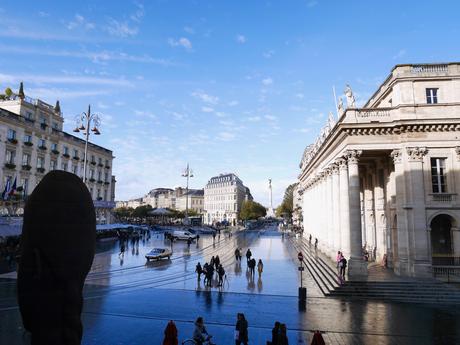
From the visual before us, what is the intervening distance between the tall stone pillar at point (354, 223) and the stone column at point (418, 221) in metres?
3.47

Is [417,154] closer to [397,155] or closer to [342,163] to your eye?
[397,155]

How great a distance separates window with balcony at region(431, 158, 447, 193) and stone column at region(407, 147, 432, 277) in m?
1.17

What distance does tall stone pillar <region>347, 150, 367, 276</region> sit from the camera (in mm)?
21516

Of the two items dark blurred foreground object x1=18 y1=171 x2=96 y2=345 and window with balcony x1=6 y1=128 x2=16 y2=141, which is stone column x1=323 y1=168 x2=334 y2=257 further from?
window with balcony x1=6 y1=128 x2=16 y2=141

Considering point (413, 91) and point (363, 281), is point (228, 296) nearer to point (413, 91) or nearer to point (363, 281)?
point (363, 281)

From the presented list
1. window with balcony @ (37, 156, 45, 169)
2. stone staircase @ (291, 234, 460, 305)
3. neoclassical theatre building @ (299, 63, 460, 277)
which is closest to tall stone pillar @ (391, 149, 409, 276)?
neoclassical theatre building @ (299, 63, 460, 277)

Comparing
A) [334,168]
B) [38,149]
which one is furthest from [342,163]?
[38,149]

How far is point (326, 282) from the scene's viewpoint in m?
21.2

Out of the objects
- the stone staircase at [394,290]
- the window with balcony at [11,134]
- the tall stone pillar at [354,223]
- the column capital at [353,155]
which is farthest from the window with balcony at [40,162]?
the tall stone pillar at [354,223]

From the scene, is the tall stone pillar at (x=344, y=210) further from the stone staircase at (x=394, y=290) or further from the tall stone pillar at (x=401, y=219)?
the tall stone pillar at (x=401, y=219)

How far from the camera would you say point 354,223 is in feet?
74.3

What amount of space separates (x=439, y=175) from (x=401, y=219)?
13.2 ft

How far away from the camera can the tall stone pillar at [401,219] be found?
22.7 meters

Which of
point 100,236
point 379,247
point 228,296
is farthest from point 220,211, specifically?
point 228,296
